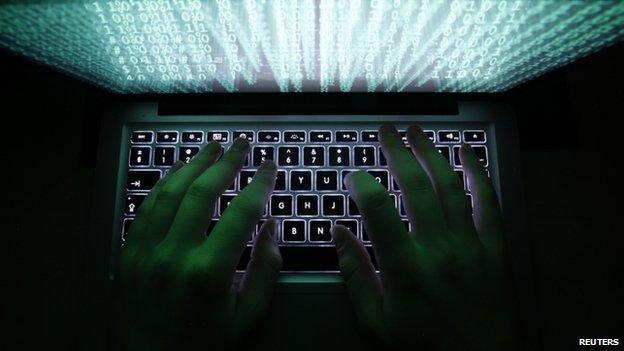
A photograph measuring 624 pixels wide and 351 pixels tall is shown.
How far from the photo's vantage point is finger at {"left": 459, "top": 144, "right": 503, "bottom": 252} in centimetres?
52

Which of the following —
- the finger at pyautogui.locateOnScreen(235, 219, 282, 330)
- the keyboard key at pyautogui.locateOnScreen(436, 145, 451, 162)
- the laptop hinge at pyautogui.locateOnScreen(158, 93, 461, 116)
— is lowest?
the finger at pyautogui.locateOnScreen(235, 219, 282, 330)

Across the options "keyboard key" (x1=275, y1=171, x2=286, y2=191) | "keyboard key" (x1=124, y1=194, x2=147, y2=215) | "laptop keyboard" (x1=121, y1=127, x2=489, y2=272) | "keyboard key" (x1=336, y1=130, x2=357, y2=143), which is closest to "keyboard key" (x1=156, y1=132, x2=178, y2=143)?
"laptop keyboard" (x1=121, y1=127, x2=489, y2=272)

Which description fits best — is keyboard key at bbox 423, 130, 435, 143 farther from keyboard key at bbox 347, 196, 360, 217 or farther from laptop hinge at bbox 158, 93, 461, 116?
keyboard key at bbox 347, 196, 360, 217

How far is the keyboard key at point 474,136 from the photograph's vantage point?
0.60 metres

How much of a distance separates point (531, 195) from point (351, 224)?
0.38m

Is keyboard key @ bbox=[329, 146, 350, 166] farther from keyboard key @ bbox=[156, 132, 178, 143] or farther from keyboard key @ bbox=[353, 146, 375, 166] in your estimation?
keyboard key @ bbox=[156, 132, 178, 143]

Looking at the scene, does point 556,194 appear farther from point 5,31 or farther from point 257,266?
point 5,31

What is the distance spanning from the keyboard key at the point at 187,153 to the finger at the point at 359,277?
0.30m

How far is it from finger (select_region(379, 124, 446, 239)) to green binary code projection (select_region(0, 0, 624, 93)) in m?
0.14

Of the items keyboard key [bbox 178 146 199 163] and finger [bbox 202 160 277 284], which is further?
keyboard key [bbox 178 146 199 163]

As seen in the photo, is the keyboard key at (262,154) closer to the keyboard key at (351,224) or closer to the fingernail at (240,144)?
the fingernail at (240,144)

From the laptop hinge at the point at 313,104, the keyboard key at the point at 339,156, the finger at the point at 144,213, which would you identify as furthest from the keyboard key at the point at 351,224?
the finger at the point at 144,213

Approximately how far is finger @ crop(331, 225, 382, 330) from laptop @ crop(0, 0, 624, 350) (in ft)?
0.09

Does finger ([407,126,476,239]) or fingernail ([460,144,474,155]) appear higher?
fingernail ([460,144,474,155])
